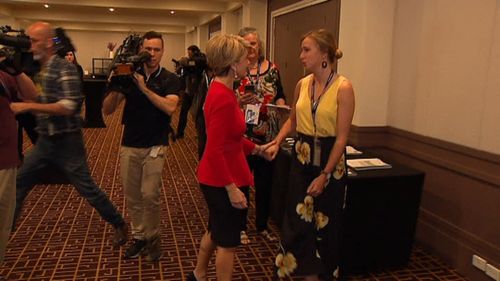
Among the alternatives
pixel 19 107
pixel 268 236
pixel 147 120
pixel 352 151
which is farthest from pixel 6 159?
pixel 352 151

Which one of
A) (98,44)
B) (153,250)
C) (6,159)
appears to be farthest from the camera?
(98,44)

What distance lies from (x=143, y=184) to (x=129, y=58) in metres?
0.83

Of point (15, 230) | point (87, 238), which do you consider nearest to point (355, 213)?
point (87, 238)

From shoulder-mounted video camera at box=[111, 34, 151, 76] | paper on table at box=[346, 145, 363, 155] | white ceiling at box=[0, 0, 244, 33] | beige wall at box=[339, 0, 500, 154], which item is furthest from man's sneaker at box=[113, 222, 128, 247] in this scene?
white ceiling at box=[0, 0, 244, 33]

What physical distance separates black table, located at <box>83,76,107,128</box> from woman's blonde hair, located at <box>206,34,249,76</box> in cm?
660

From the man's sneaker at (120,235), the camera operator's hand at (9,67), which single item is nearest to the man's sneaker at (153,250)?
the man's sneaker at (120,235)

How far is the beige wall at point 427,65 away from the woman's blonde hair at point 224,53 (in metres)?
1.67

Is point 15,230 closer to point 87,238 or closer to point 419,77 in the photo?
point 87,238

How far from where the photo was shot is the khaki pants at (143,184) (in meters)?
2.89

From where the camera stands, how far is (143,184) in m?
2.94

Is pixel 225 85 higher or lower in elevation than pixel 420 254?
higher

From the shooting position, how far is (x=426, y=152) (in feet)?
11.0

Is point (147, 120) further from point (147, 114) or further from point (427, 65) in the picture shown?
point (427, 65)

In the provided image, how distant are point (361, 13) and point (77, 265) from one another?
2942 millimetres
